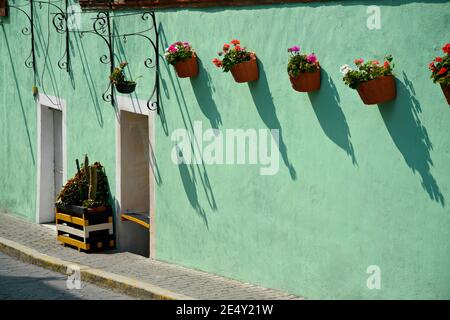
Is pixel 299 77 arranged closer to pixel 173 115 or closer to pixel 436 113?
pixel 436 113

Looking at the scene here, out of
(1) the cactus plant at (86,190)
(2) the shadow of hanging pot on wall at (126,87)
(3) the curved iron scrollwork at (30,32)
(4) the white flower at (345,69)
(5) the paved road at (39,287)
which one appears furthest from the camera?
(3) the curved iron scrollwork at (30,32)

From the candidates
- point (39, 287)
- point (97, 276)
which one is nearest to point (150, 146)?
point (97, 276)

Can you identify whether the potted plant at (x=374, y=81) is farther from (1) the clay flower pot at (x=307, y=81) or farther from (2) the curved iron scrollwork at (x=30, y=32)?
(2) the curved iron scrollwork at (x=30, y=32)

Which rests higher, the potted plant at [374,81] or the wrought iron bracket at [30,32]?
the wrought iron bracket at [30,32]

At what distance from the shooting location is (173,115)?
11.7m

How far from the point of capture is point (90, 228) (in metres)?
12.8

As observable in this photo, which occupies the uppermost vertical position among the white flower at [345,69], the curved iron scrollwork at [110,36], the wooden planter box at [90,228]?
the curved iron scrollwork at [110,36]

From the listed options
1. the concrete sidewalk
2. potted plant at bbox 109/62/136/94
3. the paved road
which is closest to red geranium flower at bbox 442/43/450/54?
the concrete sidewalk

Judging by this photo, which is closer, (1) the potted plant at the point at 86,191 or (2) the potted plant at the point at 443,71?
(2) the potted plant at the point at 443,71

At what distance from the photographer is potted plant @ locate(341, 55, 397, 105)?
854 centimetres

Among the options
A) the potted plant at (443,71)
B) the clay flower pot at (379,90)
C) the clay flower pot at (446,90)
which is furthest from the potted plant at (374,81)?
the clay flower pot at (446,90)

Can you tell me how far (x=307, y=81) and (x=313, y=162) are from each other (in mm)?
875

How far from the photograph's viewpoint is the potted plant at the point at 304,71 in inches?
367
